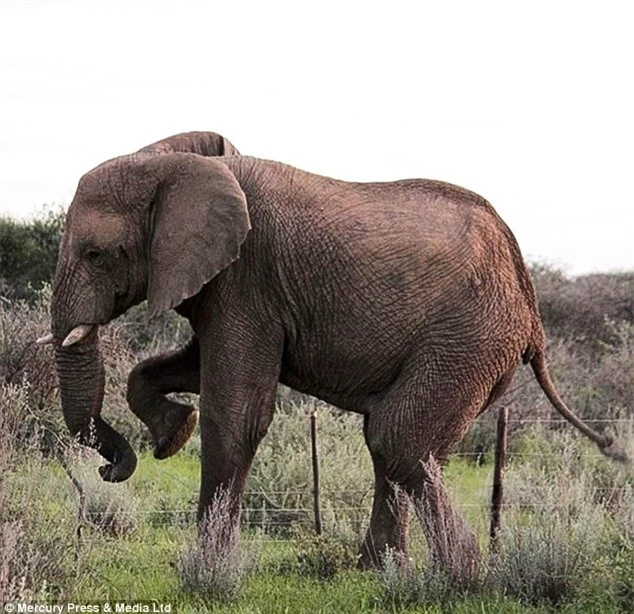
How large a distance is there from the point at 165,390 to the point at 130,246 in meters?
1.30

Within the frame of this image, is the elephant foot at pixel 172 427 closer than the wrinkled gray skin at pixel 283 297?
No

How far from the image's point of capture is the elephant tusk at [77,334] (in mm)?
8383

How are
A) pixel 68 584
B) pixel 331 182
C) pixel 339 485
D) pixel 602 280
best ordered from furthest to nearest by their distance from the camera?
pixel 602 280
pixel 339 485
pixel 331 182
pixel 68 584

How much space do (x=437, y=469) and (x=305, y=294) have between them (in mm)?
1363

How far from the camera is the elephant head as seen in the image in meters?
8.35

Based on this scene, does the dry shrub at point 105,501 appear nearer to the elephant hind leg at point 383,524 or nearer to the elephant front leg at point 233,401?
the elephant front leg at point 233,401

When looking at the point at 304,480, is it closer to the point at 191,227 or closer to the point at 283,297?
the point at 283,297

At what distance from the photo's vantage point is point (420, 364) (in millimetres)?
8578

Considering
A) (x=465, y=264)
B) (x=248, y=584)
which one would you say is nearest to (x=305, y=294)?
(x=465, y=264)

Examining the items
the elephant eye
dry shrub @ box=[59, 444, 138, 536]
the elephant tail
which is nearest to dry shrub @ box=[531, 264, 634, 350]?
dry shrub @ box=[59, 444, 138, 536]

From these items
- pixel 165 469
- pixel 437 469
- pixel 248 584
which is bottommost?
pixel 165 469

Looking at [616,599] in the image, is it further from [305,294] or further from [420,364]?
[305,294]

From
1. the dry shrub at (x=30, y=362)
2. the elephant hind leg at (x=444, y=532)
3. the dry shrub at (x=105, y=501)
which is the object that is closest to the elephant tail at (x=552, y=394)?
the elephant hind leg at (x=444, y=532)

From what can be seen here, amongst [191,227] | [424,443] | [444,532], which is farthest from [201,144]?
[444,532]
